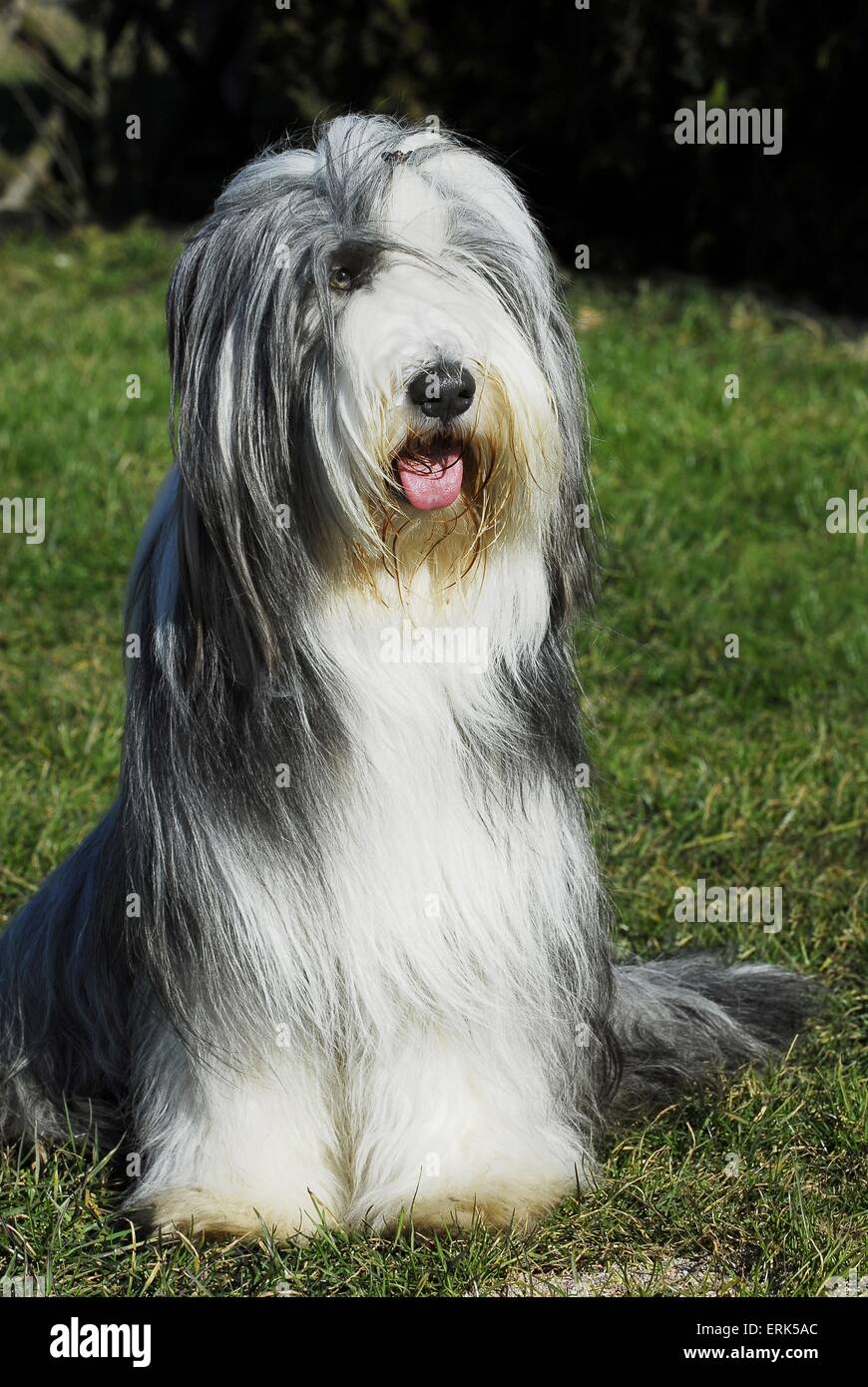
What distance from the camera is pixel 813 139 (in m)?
7.57

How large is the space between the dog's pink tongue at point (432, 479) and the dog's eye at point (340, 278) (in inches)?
10.8

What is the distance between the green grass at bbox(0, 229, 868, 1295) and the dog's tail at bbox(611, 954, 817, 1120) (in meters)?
0.06

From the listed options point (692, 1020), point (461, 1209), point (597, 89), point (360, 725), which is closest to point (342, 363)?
point (360, 725)

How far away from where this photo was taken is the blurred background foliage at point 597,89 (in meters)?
7.34

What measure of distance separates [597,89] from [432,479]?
5599 mm

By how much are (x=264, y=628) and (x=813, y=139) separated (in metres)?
5.77

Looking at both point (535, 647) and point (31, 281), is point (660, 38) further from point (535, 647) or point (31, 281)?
point (535, 647)

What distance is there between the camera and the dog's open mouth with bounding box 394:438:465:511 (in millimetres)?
2617

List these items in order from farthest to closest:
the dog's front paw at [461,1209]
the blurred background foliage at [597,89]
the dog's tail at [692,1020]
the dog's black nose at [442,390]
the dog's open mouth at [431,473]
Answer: the blurred background foliage at [597,89]
the dog's tail at [692,1020]
the dog's front paw at [461,1209]
the dog's open mouth at [431,473]
the dog's black nose at [442,390]

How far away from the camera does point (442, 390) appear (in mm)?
2521

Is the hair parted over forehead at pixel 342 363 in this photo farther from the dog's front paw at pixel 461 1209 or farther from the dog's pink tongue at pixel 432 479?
the dog's front paw at pixel 461 1209

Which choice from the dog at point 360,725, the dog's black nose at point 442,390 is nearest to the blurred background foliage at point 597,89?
the dog at point 360,725

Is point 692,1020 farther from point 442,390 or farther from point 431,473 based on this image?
point 442,390

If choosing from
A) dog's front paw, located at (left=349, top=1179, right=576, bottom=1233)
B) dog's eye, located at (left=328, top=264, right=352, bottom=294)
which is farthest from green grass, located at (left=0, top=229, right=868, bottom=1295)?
dog's eye, located at (left=328, top=264, right=352, bottom=294)
